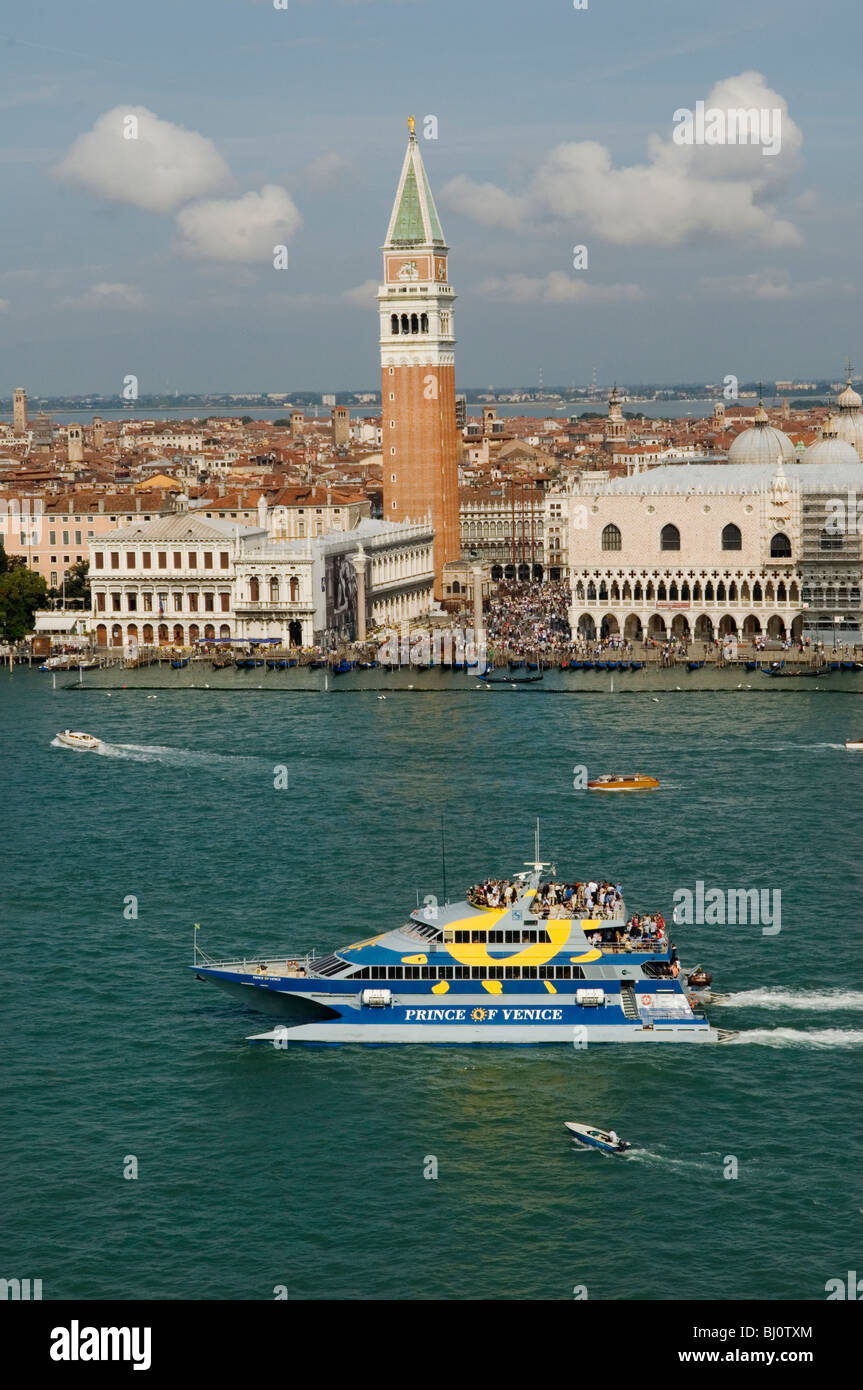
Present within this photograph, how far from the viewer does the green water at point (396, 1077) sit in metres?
16.2

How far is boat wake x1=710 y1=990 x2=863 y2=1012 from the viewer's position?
21422mm

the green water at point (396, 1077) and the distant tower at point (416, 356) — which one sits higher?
the distant tower at point (416, 356)

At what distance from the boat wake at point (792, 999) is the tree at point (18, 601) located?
1510 inches

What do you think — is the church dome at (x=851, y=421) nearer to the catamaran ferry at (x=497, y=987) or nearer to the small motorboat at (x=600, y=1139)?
the catamaran ferry at (x=497, y=987)

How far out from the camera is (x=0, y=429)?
184 meters

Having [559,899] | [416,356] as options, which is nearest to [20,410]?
[416,356]

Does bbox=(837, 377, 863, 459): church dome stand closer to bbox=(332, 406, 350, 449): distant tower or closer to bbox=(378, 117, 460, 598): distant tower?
bbox=(378, 117, 460, 598): distant tower

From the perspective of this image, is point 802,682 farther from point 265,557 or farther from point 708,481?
point 265,557

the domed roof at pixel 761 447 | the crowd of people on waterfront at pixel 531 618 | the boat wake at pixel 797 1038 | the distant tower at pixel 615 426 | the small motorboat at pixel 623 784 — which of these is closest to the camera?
the boat wake at pixel 797 1038

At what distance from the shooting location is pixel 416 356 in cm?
6275

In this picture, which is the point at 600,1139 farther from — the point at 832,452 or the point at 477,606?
the point at 832,452

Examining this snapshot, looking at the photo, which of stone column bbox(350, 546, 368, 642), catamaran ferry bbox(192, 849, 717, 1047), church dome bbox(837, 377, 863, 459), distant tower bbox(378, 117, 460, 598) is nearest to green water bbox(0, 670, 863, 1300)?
catamaran ferry bbox(192, 849, 717, 1047)

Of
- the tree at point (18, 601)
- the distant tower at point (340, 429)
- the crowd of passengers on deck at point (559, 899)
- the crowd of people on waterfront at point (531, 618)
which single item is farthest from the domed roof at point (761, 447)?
the distant tower at point (340, 429)

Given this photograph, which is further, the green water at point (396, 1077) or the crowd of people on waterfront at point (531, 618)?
the crowd of people on waterfront at point (531, 618)
